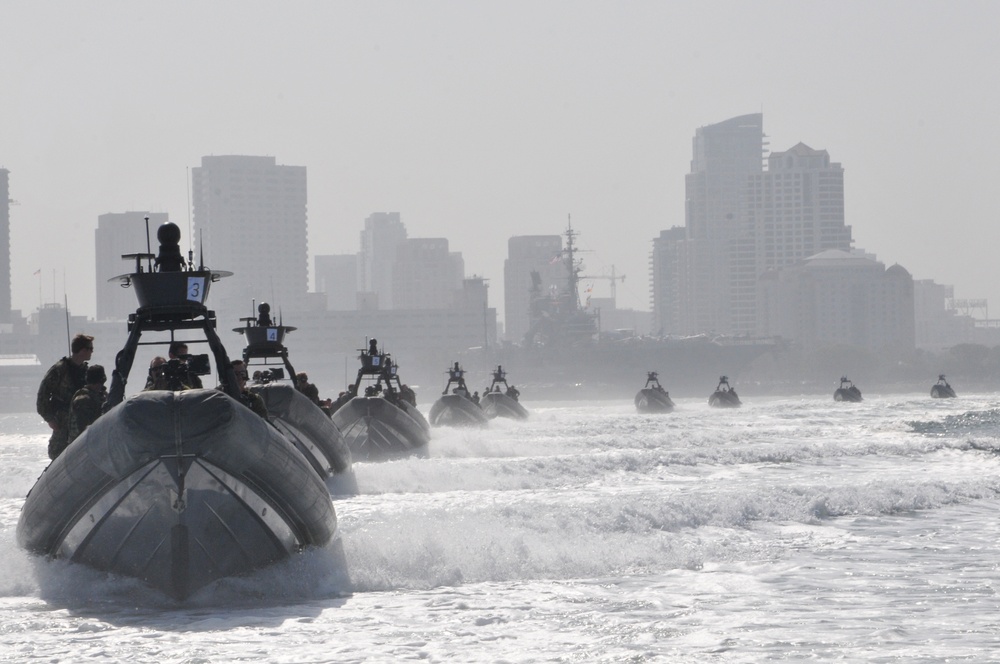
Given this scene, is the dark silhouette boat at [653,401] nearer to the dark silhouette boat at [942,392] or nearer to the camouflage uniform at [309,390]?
the dark silhouette boat at [942,392]

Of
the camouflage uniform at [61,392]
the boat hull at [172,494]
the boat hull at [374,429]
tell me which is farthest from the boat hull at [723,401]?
the boat hull at [172,494]

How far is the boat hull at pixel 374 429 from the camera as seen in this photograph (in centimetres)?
3556

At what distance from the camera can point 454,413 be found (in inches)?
2259

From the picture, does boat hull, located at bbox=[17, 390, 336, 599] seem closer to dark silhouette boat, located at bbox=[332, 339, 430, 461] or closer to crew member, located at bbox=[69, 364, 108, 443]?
crew member, located at bbox=[69, 364, 108, 443]

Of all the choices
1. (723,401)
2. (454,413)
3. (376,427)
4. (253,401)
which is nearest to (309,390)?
(376,427)

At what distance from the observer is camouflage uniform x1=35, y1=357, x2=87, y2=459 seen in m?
15.3

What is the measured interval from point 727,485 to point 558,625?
14.4 meters

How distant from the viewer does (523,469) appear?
3053cm

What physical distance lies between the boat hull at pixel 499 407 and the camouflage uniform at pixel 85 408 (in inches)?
2205

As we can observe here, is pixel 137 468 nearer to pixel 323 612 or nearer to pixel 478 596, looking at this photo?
pixel 323 612

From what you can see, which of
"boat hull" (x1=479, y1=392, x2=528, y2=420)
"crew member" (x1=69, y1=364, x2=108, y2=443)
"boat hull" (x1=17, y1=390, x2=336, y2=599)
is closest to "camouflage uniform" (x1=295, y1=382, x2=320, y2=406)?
"crew member" (x1=69, y1=364, x2=108, y2=443)

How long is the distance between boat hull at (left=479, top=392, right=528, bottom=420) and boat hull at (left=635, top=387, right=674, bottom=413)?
64.5ft

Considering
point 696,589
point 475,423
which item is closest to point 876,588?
point 696,589

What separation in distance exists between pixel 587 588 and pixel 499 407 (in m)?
57.9
